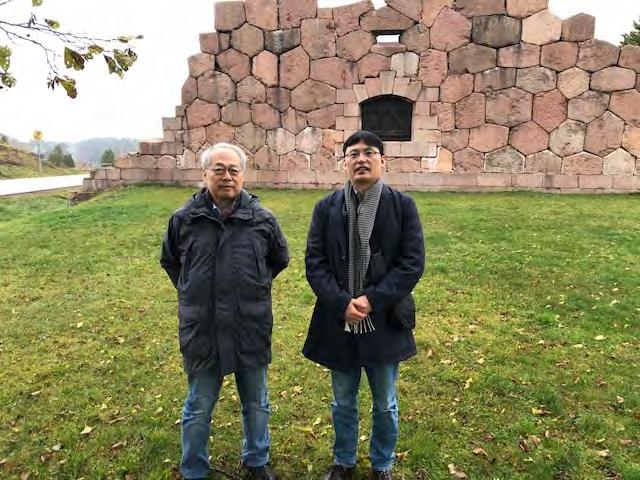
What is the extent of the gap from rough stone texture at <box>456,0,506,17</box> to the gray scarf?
411 inches

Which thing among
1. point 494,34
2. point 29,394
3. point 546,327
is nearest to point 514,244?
point 546,327

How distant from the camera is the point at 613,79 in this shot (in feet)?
37.0

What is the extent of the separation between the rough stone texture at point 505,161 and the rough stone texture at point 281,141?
4.73 metres

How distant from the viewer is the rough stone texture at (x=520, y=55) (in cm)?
1145

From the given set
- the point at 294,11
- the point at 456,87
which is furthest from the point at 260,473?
the point at 294,11

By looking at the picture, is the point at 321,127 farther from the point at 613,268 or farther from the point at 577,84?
the point at 613,268

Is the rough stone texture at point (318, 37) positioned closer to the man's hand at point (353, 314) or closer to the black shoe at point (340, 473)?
the man's hand at point (353, 314)

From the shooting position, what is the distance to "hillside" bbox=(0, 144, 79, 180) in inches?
1120

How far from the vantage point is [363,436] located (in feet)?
12.1

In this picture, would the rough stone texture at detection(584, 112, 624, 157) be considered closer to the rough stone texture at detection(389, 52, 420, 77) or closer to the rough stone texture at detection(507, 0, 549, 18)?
the rough stone texture at detection(507, 0, 549, 18)

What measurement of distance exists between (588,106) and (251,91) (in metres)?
7.87

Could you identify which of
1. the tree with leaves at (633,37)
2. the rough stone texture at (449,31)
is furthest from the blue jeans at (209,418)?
the tree with leaves at (633,37)

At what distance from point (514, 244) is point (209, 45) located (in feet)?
29.4

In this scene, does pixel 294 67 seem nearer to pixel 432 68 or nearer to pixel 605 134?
pixel 432 68
